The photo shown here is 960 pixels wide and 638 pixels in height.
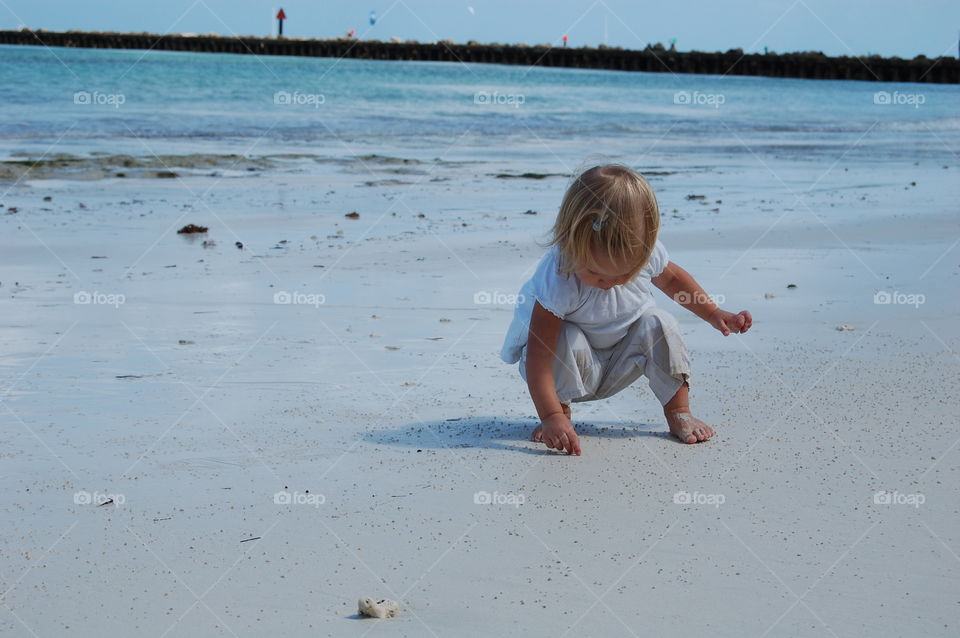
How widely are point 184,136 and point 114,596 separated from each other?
51.0 ft

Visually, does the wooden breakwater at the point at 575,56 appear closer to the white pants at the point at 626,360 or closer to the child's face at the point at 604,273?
the white pants at the point at 626,360

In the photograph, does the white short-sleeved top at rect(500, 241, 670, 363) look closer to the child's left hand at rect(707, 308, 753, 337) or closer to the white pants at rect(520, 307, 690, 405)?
the white pants at rect(520, 307, 690, 405)

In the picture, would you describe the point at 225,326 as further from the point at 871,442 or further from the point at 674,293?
the point at 871,442

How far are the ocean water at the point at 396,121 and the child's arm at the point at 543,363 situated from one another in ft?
36.7

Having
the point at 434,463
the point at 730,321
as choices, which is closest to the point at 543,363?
the point at 434,463

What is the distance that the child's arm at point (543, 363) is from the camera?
3.43 meters

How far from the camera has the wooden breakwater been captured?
7075 cm

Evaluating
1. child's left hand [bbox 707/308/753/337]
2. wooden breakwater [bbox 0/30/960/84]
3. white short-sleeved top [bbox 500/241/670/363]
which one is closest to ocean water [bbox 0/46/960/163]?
white short-sleeved top [bbox 500/241/670/363]

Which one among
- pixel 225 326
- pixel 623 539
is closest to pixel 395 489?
pixel 623 539

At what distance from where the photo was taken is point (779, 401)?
12.8 ft

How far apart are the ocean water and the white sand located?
910 centimetres

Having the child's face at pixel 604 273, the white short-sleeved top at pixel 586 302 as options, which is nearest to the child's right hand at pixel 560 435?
the white short-sleeved top at pixel 586 302

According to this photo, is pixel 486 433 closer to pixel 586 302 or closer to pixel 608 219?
pixel 586 302

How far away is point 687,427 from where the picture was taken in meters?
3.49
